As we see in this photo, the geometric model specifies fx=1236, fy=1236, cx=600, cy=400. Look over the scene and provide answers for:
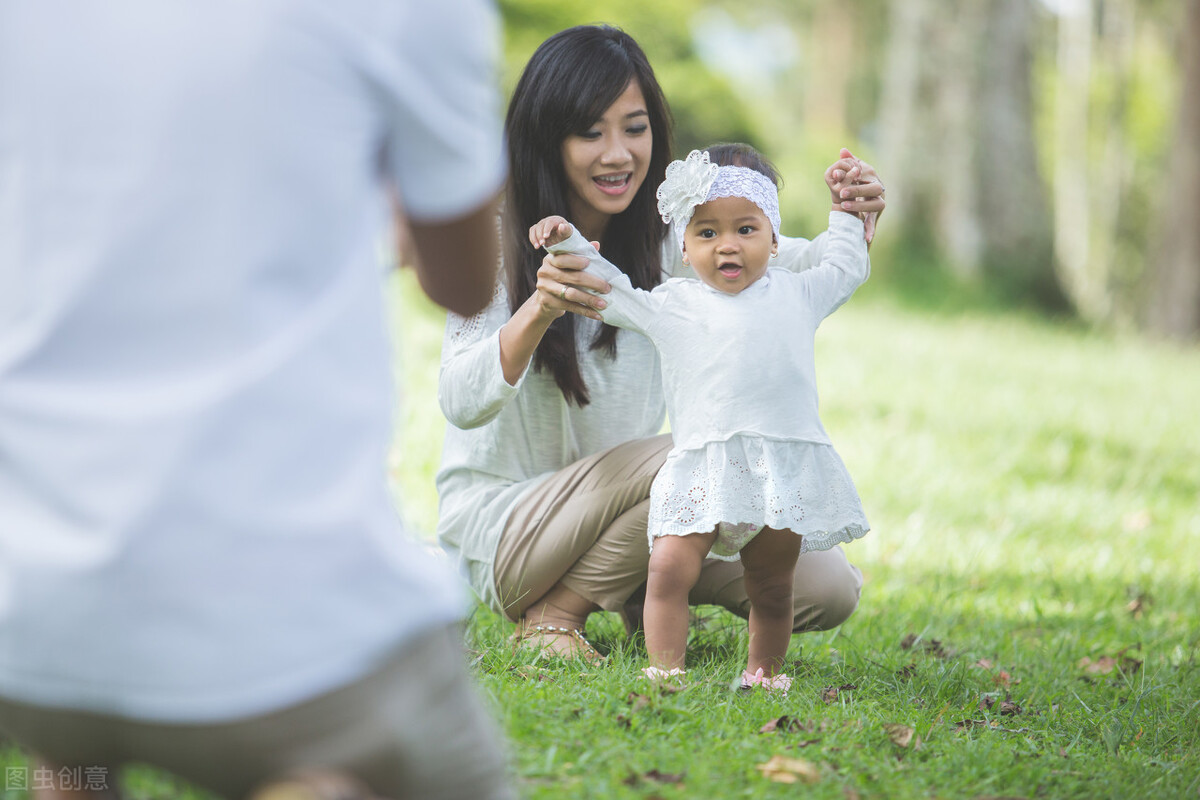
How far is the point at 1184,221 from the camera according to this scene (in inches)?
528

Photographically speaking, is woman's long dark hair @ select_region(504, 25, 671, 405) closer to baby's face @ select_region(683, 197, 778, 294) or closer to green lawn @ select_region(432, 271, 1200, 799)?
baby's face @ select_region(683, 197, 778, 294)

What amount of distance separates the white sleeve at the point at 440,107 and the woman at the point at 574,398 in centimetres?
149

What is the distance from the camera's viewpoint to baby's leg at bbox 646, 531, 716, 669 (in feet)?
8.80

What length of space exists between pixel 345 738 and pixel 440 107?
67cm

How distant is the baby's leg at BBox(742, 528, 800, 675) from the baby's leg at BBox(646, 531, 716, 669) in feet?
0.40

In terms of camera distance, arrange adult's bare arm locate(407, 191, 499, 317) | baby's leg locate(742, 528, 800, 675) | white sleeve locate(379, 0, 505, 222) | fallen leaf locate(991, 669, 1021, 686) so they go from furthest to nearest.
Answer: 1. fallen leaf locate(991, 669, 1021, 686)
2. baby's leg locate(742, 528, 800, 675)
3. adult's bare arm locate(407, 191, 499, 317)
4. white sleeve locate(379, 0, 505, 222)

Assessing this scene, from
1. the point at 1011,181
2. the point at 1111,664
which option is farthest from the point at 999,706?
the point at 1011,181

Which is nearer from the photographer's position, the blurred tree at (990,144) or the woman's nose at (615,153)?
the woman's nose at (615,153)

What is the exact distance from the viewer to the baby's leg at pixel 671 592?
268cm

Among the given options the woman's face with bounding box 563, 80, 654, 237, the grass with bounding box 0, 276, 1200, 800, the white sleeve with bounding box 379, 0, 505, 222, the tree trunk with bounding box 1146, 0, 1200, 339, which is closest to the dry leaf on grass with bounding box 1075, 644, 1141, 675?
the grass with bounding box 0, 276, 1200, 800

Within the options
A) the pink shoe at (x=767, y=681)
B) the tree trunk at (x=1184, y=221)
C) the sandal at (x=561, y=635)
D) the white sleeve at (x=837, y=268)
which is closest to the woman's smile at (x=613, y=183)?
the white sleeve at (x=837, y=268)

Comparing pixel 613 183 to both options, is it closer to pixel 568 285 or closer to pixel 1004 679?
pixel 568 285

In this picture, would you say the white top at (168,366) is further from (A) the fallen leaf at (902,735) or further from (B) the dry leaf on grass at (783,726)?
(A) the fallen leaf at (902,735)

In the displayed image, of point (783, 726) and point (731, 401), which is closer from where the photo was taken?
point (783, 726)
